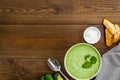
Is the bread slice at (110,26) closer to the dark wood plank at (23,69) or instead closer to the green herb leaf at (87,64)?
the green herb leaf at (87,64)

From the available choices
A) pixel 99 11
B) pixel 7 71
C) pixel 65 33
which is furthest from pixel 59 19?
pixel 7 71

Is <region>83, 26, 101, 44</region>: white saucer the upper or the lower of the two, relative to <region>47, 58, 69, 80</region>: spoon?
upper

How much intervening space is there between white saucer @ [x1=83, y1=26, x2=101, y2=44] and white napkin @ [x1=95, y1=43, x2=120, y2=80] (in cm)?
8

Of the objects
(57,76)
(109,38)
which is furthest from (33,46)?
(109,38)

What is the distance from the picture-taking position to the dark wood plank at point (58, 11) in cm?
146

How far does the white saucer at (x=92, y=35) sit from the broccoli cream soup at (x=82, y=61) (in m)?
0.04

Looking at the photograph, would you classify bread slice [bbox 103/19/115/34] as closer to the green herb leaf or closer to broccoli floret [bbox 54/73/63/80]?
the green herb leaf

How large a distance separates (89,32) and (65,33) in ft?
0.34

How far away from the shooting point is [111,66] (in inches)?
55.7

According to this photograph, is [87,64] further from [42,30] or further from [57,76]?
[42,30]

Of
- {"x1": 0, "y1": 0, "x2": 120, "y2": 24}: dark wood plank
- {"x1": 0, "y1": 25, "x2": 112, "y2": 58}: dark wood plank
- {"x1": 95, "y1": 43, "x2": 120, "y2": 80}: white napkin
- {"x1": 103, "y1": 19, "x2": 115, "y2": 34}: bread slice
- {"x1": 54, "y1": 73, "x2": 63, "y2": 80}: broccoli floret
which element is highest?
{"x1": 0, "y1": 0, "x2": 120, "y2": 24}: dark wood plank

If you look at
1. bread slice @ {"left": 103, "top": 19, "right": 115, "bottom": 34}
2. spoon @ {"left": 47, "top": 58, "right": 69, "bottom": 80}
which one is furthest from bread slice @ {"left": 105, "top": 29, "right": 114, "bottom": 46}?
spoon @ {"left": 47, "top": 58, "right": 69, "bottom": 80}

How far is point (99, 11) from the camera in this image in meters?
1.46

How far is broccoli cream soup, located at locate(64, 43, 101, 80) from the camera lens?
4.61 ft
